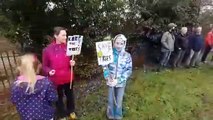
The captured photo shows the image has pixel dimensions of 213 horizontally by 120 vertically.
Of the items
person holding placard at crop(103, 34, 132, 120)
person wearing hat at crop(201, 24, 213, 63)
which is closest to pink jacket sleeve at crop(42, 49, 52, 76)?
person holding placard at crop(103, 34, 132, 120)

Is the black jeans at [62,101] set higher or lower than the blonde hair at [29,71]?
lower

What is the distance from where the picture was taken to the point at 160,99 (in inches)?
287

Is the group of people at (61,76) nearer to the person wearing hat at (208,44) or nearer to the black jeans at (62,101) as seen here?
the black jeans at (62,101)

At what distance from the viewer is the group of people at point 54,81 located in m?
4.35

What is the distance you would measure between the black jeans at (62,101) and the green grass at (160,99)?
1.25 ft

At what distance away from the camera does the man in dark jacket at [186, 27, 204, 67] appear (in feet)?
31.8

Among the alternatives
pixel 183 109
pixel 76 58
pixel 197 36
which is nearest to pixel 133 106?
pixel 183 109

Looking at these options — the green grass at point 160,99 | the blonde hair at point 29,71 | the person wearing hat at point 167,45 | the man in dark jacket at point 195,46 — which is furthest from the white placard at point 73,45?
the man in dark jacket at point 195,46

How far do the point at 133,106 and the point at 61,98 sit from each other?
1679 mm

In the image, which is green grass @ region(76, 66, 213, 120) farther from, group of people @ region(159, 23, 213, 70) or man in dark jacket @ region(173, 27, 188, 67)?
man in dark jacket @ region(173, 27, 188, 67)

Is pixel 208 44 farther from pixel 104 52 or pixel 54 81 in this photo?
pixel 54 81

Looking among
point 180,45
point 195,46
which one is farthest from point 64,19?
point 195,46

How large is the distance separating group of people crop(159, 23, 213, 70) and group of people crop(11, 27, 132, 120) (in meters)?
3.52

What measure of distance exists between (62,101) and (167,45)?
13.5ft
